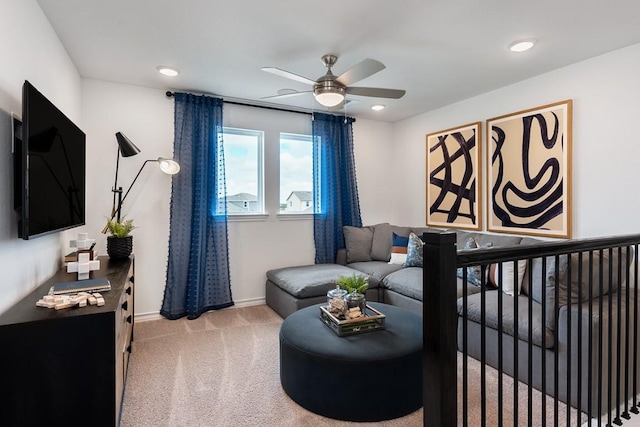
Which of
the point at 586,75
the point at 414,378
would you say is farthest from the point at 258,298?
the point at 586,75

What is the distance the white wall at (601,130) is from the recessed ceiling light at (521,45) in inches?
27.7

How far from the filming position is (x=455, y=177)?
4164 millimetres

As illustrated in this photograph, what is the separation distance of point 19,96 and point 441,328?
2390 millimetres

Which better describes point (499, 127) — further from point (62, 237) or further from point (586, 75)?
point (62, 237)

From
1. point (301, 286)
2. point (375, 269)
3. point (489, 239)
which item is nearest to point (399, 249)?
point (375, 269)

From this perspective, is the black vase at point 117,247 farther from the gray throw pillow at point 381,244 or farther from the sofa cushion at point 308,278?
the gray throw pillow at point 381,244

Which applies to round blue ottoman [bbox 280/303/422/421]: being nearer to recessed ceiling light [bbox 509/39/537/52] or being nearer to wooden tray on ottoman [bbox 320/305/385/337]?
wooden tray on ottoman [bbox 320/305/385/337]

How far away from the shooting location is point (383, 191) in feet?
16.8

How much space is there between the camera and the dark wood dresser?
1.44 metres

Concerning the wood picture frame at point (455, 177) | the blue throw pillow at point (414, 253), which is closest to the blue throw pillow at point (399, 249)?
the blue throw pillow at point (414, 253)

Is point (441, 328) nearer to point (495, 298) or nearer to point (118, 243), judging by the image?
point (495, 298)

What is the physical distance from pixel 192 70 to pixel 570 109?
3420mm

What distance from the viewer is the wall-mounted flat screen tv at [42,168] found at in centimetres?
167

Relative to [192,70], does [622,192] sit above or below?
below
